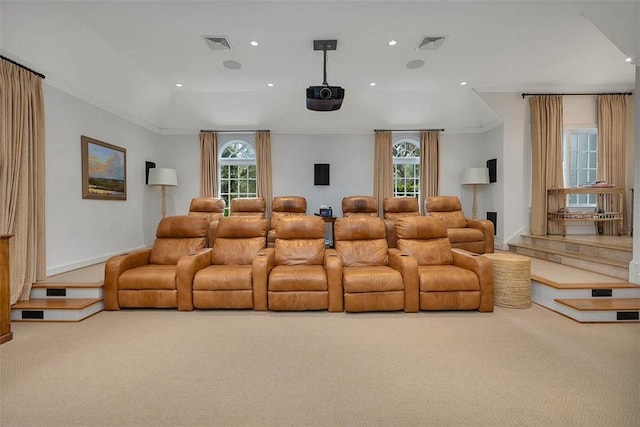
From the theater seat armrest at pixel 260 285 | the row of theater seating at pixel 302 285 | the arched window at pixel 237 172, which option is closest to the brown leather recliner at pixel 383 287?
the row of theater seating at pixel 302 285

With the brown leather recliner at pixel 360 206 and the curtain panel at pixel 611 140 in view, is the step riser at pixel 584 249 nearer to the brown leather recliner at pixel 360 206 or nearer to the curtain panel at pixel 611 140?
the curtain panel at pixel 611 140

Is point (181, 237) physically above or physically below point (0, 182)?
below

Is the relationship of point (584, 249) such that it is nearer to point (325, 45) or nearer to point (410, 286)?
point (410, 286)

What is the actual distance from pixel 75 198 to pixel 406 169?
6.59 metres

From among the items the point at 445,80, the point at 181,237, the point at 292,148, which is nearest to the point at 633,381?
the point at 181,237

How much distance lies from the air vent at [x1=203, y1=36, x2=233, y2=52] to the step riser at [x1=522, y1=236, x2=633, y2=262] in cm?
581

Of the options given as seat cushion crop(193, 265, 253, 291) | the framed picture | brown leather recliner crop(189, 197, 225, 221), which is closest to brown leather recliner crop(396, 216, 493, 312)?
seat cushion crop(193, 265, 253, 291)

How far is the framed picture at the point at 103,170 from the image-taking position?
4531mm

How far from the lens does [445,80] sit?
17.8 feet

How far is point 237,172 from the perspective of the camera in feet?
24.0

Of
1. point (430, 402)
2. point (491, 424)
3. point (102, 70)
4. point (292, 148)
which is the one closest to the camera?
point (491, 424)

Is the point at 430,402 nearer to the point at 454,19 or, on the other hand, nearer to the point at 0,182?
the point at 454,19

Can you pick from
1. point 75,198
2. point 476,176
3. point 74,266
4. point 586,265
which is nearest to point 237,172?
point 75,198

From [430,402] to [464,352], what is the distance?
759mm
